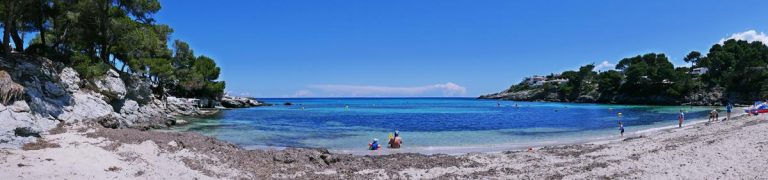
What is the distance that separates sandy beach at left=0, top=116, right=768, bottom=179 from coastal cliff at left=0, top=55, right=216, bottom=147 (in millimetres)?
877

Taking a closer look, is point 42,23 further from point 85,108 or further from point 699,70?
point 699,70

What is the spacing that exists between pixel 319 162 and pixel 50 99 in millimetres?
12744

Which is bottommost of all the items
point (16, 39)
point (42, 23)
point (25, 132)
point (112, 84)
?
point (25, 132)

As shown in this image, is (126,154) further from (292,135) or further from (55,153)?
(292,135)

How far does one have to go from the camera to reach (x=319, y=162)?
661 inches

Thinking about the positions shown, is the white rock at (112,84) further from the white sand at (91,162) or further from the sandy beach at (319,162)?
the white sand at (91,162)

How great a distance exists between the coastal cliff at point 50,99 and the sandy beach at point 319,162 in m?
0.88

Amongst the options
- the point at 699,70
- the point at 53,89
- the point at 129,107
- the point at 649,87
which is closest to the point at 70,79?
the point at 53,89

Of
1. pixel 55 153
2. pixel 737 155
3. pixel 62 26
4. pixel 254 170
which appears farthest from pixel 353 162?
pixel 62 26

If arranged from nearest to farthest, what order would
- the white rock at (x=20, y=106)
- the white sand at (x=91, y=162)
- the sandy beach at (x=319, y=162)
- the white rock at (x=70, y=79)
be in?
the white sand at (x=91, y=162) < the sandy beach at (x=319, y=162) < the white rock at (x=20, y=106) < the white rock at (x=70, y=79)

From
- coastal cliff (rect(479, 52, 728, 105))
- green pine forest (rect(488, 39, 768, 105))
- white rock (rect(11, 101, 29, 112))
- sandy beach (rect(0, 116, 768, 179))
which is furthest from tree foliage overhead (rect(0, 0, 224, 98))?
coastal cliff (rect(479, 52, 728, 105))

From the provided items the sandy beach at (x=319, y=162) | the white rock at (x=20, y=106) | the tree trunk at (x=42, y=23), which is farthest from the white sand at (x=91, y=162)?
the tree trunk at (x=42, y=23)

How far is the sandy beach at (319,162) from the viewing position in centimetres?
1262

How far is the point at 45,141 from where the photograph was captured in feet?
49.2
